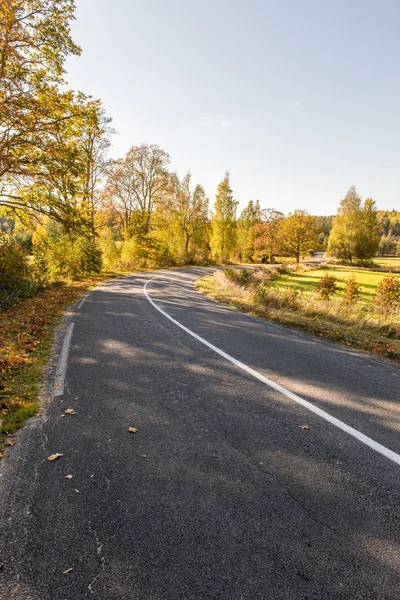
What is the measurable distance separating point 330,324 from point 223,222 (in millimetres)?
39181

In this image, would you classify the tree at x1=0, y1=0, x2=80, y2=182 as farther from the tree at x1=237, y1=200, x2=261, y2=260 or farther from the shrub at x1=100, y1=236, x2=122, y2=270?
the tree at x1=237, y1=200, x2=261, y2=260

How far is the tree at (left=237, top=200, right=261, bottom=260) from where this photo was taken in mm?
57656

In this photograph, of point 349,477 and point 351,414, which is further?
point 351,414

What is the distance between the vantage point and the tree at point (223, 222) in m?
46.0

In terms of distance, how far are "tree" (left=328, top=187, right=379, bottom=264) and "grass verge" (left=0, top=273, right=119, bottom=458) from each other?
2031 inches

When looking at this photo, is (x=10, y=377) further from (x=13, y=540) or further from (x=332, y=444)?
(x=332, y=444)

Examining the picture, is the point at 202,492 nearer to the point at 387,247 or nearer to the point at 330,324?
the point at 330,324

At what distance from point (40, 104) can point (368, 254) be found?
2118 inches

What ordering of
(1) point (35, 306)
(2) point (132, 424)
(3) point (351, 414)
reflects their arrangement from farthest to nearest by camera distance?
(1) point (35, 306), (3) point (351, 414), (2) point (132, 424)

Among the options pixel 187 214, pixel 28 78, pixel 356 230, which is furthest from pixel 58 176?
pixel 356 230

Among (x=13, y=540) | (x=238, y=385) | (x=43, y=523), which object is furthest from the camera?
(x=238, y=385)

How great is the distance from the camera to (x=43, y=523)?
2211mm

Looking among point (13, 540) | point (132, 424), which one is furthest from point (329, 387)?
point (13, 540)

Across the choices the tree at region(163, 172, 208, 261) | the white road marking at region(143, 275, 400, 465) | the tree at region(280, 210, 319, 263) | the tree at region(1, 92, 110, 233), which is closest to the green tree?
the tree at region(280, 210, 319, 263)
